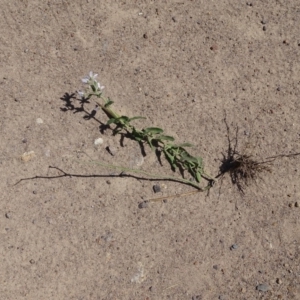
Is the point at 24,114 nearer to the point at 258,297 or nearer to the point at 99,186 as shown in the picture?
the point at 99,186

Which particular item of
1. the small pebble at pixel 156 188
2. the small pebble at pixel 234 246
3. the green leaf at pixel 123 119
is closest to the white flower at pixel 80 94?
the green leaf at pixel 123 119

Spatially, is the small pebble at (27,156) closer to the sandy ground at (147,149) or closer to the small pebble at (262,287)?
the sandy ground at (147,149)

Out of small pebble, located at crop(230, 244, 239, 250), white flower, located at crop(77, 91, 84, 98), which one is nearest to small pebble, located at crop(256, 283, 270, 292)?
small pebble, located at crop(230, 244, 239, 250)

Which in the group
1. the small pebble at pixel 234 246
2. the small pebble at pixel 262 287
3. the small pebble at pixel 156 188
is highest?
the small pebble at pixel 156 188

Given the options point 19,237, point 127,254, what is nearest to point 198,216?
point 127,254

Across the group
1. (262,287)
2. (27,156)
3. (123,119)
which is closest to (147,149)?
(123,119)
